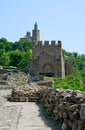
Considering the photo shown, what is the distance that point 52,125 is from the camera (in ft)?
32.4

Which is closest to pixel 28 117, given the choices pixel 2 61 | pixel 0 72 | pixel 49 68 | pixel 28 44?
pixel 0 72

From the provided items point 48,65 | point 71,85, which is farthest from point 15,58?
point 71,85

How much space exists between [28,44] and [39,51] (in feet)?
235

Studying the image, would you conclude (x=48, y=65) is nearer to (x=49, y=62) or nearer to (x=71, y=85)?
(x=49, y=62)

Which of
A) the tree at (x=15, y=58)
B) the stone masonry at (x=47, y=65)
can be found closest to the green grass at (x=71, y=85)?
the stone masonry at (x=47, y=65)

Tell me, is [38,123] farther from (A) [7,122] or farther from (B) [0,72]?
(B) [0,72]

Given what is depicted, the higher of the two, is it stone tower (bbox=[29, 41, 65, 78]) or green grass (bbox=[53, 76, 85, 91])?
stone tower (bbox=[29, 41, 65, 78])

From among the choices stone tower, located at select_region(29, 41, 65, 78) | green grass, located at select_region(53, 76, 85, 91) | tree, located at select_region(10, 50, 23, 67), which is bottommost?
green grass, located at select_region(53, 76, 85, 91)

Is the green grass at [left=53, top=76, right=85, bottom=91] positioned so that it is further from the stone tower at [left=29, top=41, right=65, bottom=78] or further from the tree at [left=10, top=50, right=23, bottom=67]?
the tree at [left=10, top=50, right=23, bottom=67]

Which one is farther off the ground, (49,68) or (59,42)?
(59,42)

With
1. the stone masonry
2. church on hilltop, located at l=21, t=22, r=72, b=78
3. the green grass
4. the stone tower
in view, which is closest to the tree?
church on hilltop, located at l=21, t=22, r=72, b=78

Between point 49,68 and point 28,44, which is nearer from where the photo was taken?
point 49,68

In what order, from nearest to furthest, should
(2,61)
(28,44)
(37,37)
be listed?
(2,61) < (28,44) < (37,37)

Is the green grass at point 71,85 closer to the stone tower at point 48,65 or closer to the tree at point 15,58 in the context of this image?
the stone tower at point 48,65
